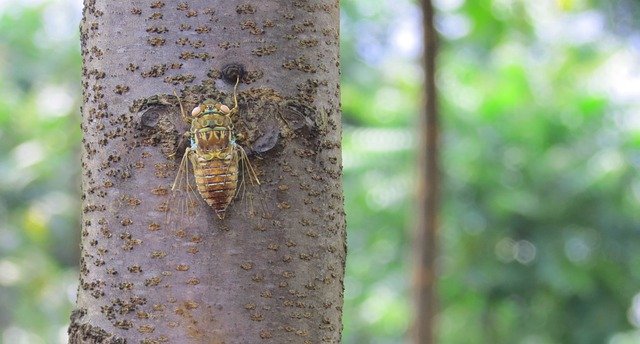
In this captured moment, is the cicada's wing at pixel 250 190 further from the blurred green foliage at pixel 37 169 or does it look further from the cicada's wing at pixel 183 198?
the blurred green foliage at pixel 37 169

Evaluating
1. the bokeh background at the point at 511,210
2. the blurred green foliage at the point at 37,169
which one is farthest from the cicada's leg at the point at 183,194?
the blurred green foliage at the point at 37,169

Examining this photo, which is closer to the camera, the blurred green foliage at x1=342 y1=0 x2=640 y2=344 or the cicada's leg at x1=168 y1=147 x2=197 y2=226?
the cicada's leg at x1=168 y1=147 x2=197 y2=226

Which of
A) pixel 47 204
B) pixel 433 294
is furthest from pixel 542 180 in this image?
pixel 47 204

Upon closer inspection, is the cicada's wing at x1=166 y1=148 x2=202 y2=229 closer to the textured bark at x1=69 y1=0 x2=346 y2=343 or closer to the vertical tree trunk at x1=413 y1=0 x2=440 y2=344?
the textured bark at x1=69 y1=0 x2=346 y2=343

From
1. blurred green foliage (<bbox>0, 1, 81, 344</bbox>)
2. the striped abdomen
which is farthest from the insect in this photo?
blurred green foliage (<bbox>0, 1, 81, 344</bbox>)

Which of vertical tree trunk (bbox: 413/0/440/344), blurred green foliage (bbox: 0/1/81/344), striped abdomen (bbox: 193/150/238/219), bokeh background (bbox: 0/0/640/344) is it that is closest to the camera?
striped abdomen (bbox: 193/150/238/219)

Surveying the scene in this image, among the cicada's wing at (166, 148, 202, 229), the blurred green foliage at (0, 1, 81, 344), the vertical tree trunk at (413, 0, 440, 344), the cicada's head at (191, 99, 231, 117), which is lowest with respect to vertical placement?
the cicada's wing at (166, 148, 202, 229)
